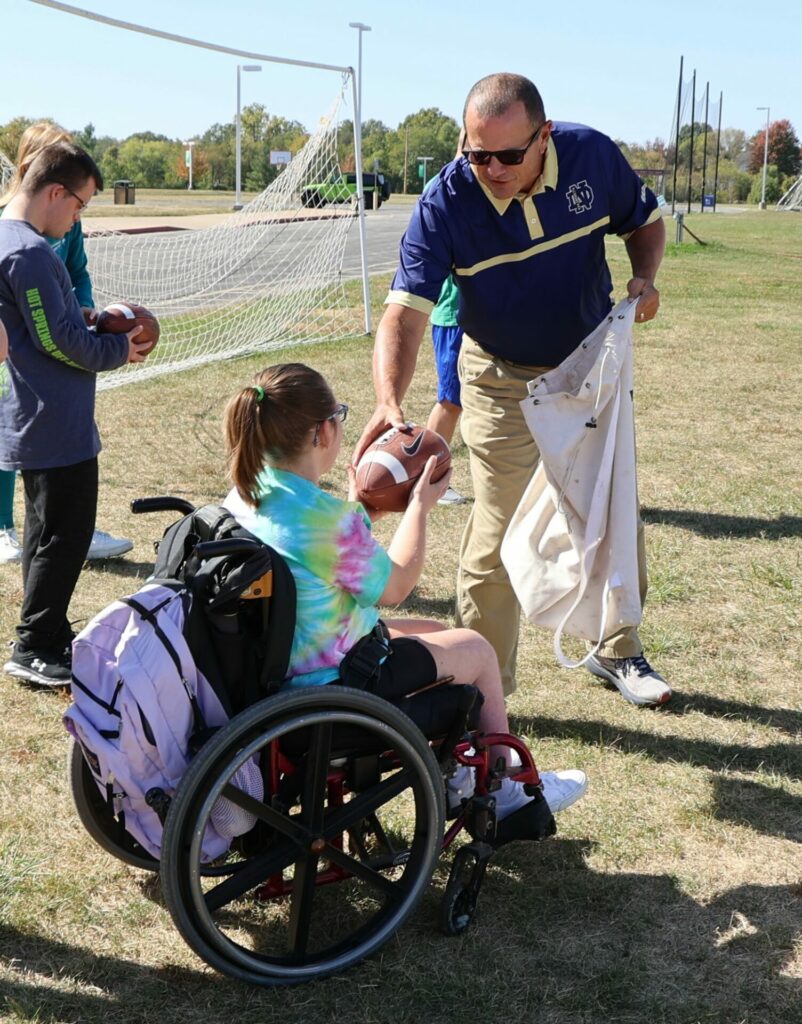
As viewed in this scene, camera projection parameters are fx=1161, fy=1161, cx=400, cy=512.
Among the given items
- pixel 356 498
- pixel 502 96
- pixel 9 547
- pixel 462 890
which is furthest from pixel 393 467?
pixel 9 547

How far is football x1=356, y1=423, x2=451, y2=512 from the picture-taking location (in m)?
3.07

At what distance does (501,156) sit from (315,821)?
6.52ft

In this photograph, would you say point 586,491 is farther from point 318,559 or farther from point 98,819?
point 98,819

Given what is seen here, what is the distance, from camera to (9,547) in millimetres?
5555

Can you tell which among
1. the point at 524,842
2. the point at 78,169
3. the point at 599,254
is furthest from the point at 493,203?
the point at 524,842

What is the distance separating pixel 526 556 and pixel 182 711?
1.53 m

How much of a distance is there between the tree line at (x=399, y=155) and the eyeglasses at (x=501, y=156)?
53556 mm

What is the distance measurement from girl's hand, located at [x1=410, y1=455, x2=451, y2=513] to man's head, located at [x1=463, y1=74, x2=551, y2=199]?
40.9 inches

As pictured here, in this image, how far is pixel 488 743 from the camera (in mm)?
2922

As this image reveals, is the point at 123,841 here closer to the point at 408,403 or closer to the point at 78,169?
the point at 78,169

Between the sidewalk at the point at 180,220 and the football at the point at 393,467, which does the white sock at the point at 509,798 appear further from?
the sidewalk at the point at 180,220

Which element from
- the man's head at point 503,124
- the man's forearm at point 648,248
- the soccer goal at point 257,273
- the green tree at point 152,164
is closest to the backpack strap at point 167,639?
the man's head at point 503,124

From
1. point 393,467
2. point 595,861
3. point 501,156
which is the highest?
point 501,156

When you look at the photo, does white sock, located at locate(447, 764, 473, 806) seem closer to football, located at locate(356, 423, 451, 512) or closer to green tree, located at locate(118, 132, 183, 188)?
football, located at locate(356, 423, 451, 512)
